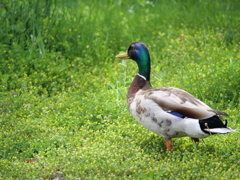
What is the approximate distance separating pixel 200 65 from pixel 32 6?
3063 mm

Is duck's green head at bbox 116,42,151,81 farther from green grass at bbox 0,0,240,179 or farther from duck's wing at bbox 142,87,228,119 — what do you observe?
green grass at bbox 0,0,240,179

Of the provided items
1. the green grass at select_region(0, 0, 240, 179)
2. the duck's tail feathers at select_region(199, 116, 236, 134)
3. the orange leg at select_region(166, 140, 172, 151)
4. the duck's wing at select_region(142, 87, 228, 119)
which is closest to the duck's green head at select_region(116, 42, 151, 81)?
the duck's wing at select_region(142, 87, 228, 119)

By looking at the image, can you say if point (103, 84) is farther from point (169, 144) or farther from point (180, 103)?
point (180, 103)

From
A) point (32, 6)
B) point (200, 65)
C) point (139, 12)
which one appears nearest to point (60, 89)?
point (32, 6)

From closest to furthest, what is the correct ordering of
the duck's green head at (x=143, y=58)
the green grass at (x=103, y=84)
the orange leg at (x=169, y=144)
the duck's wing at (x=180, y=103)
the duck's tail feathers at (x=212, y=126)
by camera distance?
the duck's tail feathers at (x=212, y=126)
the duck's wing at (x=180, y=103)
the green grass at (x=103, y=84)
the orange leg at (x=169, y=144)
the duck's green head at (x=143, y=58)

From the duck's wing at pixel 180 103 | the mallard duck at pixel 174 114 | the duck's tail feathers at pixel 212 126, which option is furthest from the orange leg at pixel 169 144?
the duck's tail feathers at pixel 212 126

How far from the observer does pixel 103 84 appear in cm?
732

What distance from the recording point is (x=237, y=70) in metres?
6.44

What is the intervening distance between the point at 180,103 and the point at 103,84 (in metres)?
2.63

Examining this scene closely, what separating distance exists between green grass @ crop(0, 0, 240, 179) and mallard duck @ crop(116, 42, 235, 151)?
0.30 meters

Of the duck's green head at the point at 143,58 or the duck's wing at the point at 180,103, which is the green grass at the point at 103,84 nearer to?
the duck's wing at the point at 180,103

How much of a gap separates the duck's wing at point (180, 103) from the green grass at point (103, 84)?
0.49 metres

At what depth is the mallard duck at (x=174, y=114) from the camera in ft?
15.1

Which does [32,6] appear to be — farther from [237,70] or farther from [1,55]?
[237,70]
